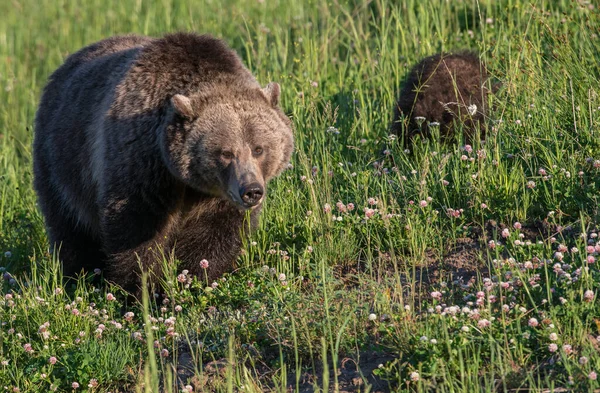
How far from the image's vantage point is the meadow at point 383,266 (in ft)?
14.0

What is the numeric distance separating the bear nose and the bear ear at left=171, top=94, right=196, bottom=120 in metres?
0.61

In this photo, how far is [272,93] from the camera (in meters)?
5.83

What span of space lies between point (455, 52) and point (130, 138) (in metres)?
3.17

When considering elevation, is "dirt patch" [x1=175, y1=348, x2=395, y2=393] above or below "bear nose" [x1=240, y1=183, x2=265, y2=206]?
below

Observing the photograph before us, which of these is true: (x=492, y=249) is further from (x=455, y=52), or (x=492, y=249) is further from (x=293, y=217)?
(x=455, y=52)

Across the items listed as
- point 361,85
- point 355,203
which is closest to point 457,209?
point 355,203

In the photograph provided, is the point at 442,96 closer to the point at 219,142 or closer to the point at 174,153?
the point at 219,142

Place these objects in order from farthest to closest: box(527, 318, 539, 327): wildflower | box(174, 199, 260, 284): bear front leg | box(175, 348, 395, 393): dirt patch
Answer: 1. box(174, 199, 260, 284): bear front leg
2. box(175, 348, 395, 393): dirt patch
3. box(527, 318, 539, 327): wildflower

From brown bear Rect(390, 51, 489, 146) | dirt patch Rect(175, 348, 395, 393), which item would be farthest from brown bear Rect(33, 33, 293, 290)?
brown bear Rect(390, 51, 489, 146)

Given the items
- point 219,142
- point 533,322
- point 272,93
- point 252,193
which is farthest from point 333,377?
point 272,93

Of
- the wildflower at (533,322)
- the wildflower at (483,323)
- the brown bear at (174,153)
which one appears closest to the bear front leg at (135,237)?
the brown bear at (174,153)

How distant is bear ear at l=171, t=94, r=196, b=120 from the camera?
5406 millimetres

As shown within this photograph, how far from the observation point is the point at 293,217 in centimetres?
631

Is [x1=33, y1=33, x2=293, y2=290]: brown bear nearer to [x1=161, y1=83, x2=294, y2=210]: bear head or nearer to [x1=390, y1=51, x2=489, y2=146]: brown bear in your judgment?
[x1=161, y1=83, x2=294, y2=210]: bear head
